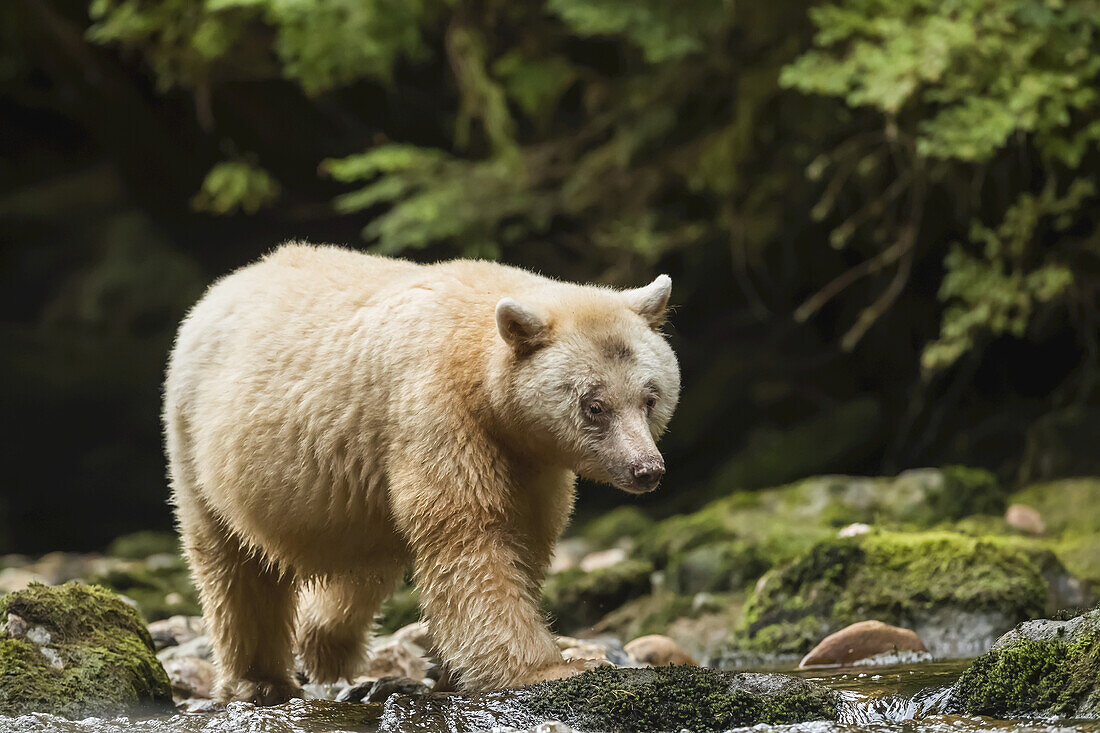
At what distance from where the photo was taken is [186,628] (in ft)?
24.3

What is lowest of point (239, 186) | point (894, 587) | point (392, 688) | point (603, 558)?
point (603, 558)

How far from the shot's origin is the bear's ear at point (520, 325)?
4555 millimetres

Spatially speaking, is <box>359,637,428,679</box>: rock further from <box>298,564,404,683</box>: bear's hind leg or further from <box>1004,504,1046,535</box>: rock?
<box>1004,504,1046,535</box>: rock

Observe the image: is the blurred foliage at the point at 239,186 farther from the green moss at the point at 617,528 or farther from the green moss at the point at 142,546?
the green moss at the point at 617,528

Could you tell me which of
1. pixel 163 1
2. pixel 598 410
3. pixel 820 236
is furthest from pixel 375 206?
pixel 598 410

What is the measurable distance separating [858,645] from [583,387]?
2.23 meters

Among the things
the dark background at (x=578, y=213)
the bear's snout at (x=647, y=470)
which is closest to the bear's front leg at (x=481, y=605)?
the bear's snout at (x=647, y=470)

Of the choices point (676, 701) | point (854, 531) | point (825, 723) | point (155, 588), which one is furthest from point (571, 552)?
point (825, 723)

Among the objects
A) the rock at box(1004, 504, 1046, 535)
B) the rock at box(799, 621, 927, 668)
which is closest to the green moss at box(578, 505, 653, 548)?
the rock at box(1004, 504, 1046, 535)

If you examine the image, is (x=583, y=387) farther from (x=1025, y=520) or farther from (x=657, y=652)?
(x=1025, y=520)

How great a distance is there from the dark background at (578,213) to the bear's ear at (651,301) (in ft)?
13.6

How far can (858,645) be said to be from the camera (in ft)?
19.0

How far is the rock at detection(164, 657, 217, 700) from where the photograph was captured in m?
6.14

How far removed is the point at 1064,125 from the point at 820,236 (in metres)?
3.41
